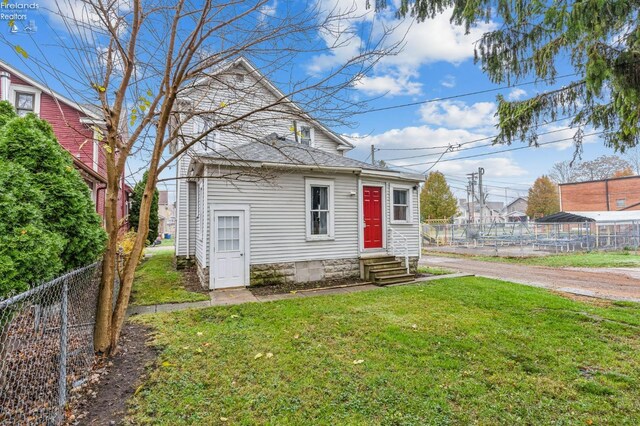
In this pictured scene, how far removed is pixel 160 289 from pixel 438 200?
29226mm

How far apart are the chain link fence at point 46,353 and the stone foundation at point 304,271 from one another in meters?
4.12

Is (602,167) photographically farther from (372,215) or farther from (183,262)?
(183,262)

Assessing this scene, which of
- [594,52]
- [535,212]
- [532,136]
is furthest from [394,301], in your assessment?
[535,212]

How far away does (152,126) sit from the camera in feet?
14.8

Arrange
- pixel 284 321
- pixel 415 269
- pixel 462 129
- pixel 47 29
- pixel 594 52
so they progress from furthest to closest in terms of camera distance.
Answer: pixel 462 129 → pixel 415 269 → pixel 284 321 → pixel 594 52 → pixel 47 29

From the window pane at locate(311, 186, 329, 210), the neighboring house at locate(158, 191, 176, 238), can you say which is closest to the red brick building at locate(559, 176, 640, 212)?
the window pane at locate(311, 186, 329, 210)

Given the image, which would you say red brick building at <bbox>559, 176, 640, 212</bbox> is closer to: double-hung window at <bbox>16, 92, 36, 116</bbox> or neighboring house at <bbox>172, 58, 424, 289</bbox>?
neighboring house at <bbox>172, 58, 424, 289</bbox>

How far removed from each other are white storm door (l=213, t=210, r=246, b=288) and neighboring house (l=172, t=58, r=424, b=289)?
0.02 meters

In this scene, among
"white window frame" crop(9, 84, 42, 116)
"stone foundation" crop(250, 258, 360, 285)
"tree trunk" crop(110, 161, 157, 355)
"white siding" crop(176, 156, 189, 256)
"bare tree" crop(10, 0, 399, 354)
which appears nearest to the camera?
"bare tree" crop(10, 0, 399, 354)

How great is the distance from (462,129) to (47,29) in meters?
21.3

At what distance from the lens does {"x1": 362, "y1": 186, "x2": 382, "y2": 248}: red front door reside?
391 inches

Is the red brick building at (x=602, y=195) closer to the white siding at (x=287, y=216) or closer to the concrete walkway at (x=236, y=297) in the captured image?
the white siding at (x=287, y=216)

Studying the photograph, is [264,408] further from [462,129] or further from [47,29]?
[462,129]

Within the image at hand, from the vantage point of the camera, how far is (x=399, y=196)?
10609mm
